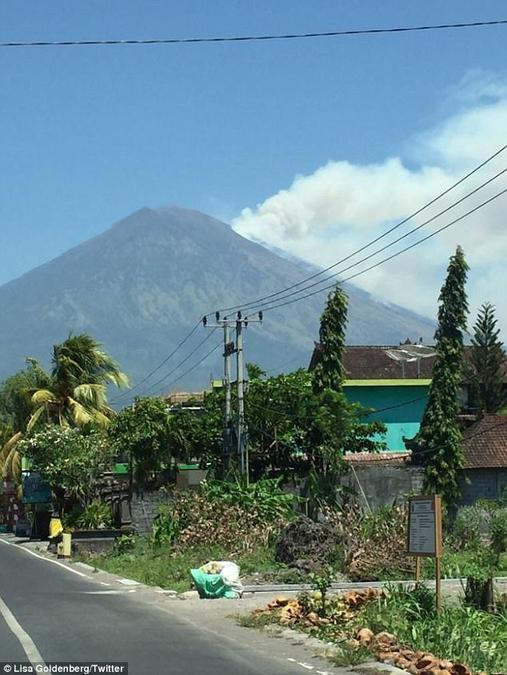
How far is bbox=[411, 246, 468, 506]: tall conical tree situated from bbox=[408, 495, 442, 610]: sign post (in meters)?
29.4

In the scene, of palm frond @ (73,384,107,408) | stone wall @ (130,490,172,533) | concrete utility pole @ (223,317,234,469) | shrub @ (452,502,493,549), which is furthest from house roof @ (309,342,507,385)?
shrub @ (452,502,493,549)

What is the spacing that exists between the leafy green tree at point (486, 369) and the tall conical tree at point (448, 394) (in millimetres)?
14195

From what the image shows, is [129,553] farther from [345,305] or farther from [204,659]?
[204,659]

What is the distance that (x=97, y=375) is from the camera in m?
58.2

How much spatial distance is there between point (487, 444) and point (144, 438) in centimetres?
1441

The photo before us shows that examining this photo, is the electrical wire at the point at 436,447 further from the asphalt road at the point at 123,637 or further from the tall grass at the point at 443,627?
the tall grass at the point at 443,627

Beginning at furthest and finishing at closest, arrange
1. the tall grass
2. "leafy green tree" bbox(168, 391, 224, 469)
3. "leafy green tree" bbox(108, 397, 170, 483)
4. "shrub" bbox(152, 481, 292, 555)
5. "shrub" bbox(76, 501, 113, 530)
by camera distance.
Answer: "leafy green tree" bbox(168, 391, 224, 469)
"leafy green tree" bbox(108, 397, 170, 483)
"shrub" bbox(76, 501, 113, 530)
"shrub" bbox(152, 481, 292, 555)
the tall grass

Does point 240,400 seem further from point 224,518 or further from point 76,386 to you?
point 76,386

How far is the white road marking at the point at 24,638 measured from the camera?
1241 cm

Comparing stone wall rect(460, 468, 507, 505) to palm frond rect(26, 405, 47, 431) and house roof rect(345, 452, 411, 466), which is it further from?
palm frond rect(26, 405, 47, 431)

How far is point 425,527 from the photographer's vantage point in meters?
15.5

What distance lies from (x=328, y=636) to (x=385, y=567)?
10596mm

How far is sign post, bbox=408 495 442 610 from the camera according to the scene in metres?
14.9

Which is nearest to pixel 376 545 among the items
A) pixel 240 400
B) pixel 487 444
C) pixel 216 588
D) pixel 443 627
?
pixel 216 588
